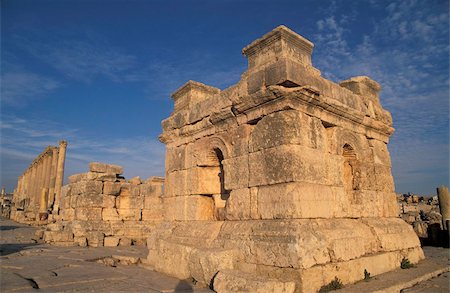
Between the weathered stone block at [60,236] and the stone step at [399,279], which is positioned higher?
the weathered stone block at [60,236]

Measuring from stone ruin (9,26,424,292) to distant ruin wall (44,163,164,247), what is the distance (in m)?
5.17

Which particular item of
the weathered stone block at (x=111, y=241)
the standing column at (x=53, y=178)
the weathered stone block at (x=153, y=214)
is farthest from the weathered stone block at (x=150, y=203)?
the standing column at (x=53, y=178)

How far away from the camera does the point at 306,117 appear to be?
476 cm

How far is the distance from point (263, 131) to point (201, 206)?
7.33 ft

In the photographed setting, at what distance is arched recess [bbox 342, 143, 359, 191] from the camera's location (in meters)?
5.95

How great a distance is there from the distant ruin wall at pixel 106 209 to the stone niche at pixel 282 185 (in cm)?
522

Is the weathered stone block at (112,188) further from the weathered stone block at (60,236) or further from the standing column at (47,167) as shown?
the standing column at (47,167)

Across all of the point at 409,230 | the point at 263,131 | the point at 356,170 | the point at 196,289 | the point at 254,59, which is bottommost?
the point at 196,289

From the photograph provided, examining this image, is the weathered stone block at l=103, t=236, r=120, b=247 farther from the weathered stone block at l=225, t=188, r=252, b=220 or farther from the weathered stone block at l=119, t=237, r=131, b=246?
the weathered stone block at l=225, t=188, r=252, b=220

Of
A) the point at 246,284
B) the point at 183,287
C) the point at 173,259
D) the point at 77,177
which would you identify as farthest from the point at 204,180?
the point at 77,177

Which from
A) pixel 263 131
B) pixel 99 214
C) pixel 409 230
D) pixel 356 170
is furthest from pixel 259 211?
pixel 99 214

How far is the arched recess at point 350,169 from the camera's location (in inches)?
234

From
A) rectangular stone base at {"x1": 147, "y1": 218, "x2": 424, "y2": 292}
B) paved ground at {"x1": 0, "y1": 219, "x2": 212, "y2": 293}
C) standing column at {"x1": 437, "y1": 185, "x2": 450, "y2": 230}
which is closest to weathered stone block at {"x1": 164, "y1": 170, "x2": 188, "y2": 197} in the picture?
rectangular stone base at {"x1": 147, "y1": 218, "x2": 424, "y2": 292}

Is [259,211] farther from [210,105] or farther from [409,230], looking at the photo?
[409,230]
